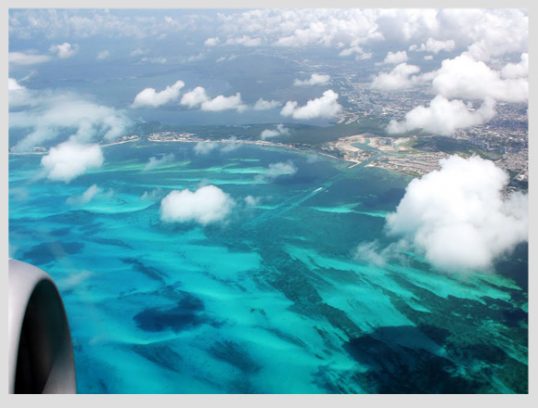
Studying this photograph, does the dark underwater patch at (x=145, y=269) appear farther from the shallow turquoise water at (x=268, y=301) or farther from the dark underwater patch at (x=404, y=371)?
the dark underwater patch at (x=404, y=371)

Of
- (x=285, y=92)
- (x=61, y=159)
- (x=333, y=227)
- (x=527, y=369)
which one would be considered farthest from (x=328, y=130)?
(x=527, y=369)

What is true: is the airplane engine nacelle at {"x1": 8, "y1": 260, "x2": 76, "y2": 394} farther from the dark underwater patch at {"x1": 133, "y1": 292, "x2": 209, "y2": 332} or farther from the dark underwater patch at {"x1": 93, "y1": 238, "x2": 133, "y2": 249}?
the dark underwater patch at {"x1": 93, "y1": 238, "x2": 133, "y2": 249}

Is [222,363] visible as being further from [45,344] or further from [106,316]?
[45,344]

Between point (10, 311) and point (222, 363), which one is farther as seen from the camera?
point (222, 363)

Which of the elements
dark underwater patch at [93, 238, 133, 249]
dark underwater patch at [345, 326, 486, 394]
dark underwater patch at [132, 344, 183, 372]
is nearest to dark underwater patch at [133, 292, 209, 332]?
dark underwater patch at [132, 344, 183, 372]

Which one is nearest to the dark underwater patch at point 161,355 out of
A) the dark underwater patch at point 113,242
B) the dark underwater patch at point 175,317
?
the dark underwater patch at point 175,317
